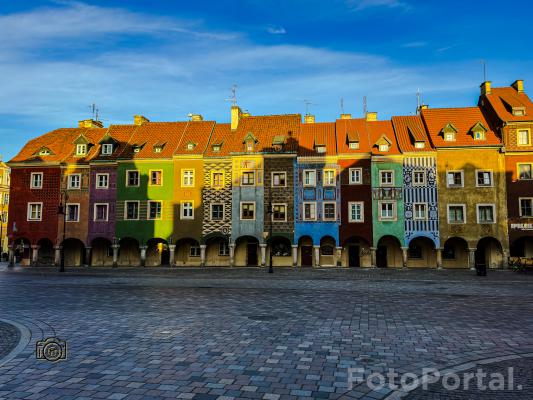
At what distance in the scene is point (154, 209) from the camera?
41.2 m

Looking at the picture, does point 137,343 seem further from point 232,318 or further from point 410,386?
point 410,386

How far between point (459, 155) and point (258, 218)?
19.1 m

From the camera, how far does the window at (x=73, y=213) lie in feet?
138

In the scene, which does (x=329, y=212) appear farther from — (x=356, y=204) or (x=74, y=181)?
(x=74, y=181)

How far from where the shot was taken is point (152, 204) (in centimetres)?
4125

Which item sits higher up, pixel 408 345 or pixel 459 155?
pixel 459 155

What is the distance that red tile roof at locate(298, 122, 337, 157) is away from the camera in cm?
3967

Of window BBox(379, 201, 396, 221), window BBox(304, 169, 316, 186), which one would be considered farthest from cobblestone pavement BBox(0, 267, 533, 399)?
window BBox(304, 169, 316, 186)

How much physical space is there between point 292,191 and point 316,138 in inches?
240

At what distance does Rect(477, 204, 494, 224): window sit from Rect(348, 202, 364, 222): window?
9990 mm

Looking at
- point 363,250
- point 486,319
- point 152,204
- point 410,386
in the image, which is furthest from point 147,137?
point 410,386

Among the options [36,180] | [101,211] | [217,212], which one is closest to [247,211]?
[217,212]

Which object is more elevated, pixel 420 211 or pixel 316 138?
pixel 316 138

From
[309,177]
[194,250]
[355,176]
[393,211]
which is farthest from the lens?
[194,250]
